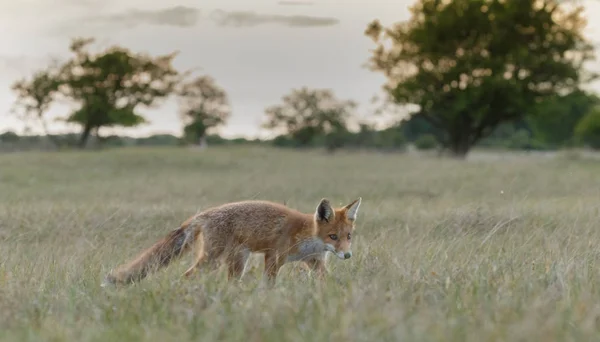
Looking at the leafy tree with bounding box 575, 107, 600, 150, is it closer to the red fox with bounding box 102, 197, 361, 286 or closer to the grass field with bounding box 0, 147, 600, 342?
the grass field with bounding box 0, 147, 600, 342

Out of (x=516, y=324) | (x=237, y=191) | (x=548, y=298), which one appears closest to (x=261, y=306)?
(x=516, y=324)

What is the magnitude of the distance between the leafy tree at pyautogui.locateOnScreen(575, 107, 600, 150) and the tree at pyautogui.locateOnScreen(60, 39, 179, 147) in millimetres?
62820

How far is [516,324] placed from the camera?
407cm

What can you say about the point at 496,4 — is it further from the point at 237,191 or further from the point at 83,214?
the point at 83,214

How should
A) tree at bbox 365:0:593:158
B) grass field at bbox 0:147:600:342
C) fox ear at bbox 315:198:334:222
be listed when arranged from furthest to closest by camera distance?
1. tree at bbox 365:0:593:158
2. fox ear at bbox 315:198:334:222
3. grass field at bbox 0:147:600:342

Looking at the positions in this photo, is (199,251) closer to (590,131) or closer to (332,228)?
(332,228)

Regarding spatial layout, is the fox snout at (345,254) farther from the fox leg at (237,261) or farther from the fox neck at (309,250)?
the fox leg at (237,261)

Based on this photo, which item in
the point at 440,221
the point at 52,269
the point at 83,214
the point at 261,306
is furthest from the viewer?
the point at 83,214

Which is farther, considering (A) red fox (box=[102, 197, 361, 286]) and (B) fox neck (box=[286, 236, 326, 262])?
(B) fox neck (box=[286, 236, 326, 262])

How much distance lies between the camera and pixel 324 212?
7.60 metres

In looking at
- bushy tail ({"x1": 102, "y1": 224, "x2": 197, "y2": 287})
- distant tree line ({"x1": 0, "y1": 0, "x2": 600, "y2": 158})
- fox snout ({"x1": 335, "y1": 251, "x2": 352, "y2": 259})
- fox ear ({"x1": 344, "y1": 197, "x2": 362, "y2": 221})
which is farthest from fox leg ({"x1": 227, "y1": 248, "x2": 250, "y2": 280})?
distant tree line ({"x1": 0, "y1": 0, "x2": 600, "y2": 158})

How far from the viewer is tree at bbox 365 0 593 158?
48.5 m

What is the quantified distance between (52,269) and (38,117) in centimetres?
6186

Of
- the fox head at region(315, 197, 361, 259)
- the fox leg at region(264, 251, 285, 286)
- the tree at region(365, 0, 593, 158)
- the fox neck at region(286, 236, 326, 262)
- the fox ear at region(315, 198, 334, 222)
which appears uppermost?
the tree at region(365, 0, 593, 158)
